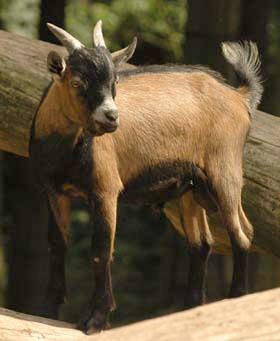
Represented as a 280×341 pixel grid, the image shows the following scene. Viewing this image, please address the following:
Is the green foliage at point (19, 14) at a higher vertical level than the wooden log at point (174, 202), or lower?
lower

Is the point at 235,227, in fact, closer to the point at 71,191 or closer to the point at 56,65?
the point at 71,191

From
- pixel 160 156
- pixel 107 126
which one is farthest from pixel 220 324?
pixel 160 156

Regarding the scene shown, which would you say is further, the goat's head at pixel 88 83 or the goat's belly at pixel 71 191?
the goat's belly at pixel 71 191

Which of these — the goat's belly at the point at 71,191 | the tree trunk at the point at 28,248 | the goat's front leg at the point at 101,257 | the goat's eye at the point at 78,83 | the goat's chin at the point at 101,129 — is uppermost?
the goat's eye at the point at 78,83

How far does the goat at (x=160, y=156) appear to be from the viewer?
29.8 ft

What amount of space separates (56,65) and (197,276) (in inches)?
85.5

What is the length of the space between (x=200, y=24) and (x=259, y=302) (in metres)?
6.45

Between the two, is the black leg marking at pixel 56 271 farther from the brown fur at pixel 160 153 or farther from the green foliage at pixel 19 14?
the green foliage at pixel 19 14

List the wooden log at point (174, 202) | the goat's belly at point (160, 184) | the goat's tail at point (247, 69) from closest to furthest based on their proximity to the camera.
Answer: the goat's belly at point (160, 184), the goat's tail at point (247, 69), the wooden log at point (174, 202)

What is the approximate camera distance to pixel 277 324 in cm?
724

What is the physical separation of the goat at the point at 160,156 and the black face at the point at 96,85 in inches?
6.3

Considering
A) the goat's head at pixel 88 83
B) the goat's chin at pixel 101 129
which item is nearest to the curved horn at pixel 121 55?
the goat's head at pixel 88 83

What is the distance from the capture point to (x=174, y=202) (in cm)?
1094

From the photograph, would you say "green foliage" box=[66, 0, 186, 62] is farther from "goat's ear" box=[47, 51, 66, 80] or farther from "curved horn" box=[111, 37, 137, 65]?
"goat's ear" box=[47, 51, 66, 80]
